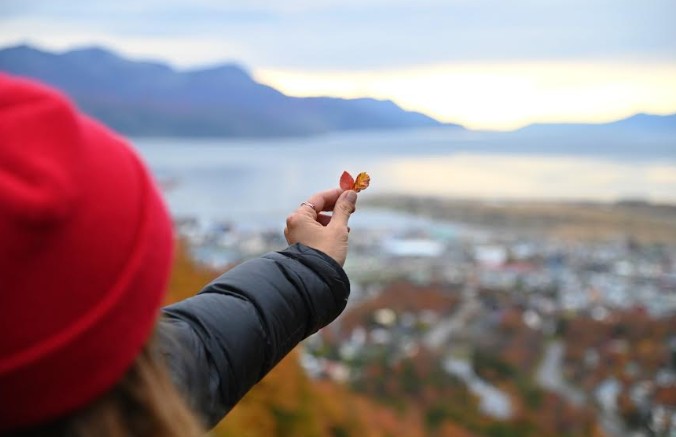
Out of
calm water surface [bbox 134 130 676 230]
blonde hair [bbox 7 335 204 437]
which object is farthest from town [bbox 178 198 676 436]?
blonde hair [bbox 7 335 204 437]

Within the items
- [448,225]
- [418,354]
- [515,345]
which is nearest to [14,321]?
[418,354]

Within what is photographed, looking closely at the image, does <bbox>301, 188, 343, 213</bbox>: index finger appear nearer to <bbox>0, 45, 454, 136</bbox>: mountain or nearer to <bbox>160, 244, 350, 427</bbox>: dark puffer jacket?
<bbox>160, 244, 350, 427</bbox>: dark puffer jacket

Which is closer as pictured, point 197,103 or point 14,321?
point 14,321

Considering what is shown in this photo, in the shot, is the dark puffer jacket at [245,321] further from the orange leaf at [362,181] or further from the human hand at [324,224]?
the orange leaf at [362,181]

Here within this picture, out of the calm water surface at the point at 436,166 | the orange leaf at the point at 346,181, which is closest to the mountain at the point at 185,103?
the calm water surface at the point at 436,166

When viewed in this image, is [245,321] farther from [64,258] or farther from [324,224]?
[64,258]

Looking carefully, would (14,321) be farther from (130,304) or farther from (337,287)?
(337,287)

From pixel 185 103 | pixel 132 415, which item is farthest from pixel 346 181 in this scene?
pixel 185 103
